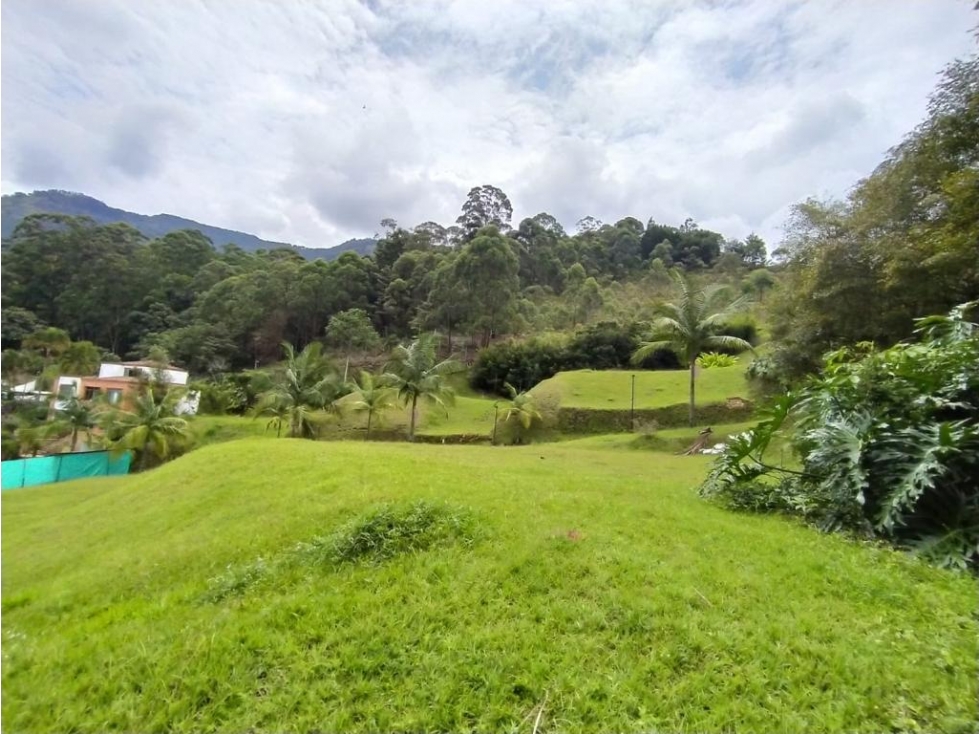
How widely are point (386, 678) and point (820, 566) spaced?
3.36 meters

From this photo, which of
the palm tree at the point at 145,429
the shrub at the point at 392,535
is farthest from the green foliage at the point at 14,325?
the palm tree at the point at 145,429

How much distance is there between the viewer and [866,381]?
5625 millimetres

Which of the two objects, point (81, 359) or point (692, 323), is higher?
point (692, 323)

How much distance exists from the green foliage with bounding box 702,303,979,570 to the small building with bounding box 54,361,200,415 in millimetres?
21168

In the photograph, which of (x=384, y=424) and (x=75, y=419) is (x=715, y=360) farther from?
(x=75, y=419)

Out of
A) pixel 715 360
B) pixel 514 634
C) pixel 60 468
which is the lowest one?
pixel 60 468

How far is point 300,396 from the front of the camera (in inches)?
817

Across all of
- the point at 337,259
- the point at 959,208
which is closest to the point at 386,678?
the point at 959,208

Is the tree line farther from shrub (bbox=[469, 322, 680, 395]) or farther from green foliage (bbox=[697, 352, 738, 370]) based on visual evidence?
green foliage (bbox=[697, 352, 738, 370])

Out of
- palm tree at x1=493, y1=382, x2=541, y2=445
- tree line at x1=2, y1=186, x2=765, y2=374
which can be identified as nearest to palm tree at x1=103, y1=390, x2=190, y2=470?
tree line at x1=2, y1=186, x2=765, y2=374

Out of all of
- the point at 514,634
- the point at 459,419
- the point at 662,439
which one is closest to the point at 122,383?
the point at 459,419

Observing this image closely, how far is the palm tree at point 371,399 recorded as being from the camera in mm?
21203

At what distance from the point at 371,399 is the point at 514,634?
18.9 meters

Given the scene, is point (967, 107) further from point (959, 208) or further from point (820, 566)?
point (820, 566)
